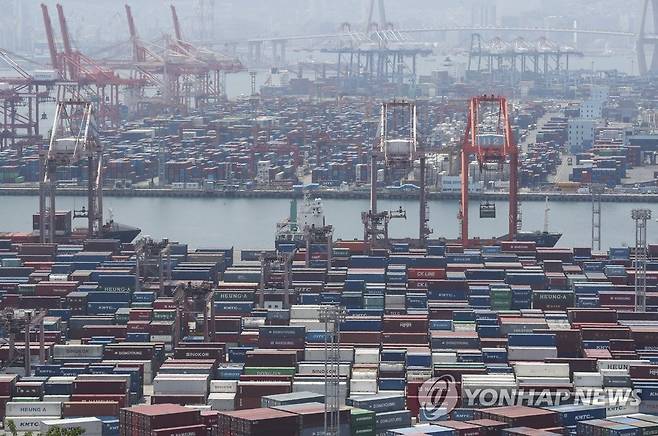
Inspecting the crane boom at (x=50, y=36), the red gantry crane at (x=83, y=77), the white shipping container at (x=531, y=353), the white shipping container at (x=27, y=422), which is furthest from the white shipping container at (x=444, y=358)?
the crane boom at (x=50, y=36)

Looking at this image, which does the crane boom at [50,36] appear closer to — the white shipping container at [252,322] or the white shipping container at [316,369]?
the white shipping container at [252,322]

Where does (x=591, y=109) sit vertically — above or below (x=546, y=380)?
above

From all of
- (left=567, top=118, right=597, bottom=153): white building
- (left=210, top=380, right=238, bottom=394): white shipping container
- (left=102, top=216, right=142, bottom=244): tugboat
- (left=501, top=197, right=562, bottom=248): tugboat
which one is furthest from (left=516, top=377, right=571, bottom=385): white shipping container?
(left=567, top=118, right=597, bottom=153): white building

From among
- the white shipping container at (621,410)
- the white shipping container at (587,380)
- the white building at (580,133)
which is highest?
the white building at (580,133)

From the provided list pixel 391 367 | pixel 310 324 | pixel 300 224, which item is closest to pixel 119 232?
pixel 300 224

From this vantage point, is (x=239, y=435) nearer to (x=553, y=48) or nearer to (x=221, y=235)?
(x=221, y=235)

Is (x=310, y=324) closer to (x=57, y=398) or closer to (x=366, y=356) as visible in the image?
(x=366, y=356)

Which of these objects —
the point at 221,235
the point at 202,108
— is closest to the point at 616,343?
the point at 221,235

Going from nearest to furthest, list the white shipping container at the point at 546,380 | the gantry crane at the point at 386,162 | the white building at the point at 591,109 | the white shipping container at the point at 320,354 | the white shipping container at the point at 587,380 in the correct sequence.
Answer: the white shipping container at the point at 546,380 < the white shipping container at the point at 587,380 < the white shipping container at the point at 320,354 < the gantry crane at the point at 386,162 < the white building at the point at 591,109
